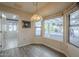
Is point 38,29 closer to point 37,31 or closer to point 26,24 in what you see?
point 37,31

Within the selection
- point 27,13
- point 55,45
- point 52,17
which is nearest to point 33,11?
point 27,13

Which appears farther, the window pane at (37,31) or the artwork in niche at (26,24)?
the window pane at (37,31)

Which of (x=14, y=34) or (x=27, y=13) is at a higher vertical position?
(x=27, y=13)

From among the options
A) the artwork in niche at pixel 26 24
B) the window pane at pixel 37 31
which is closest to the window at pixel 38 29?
the window pane at pixel 37 31

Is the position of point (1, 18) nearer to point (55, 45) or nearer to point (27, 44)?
point (27, 44)

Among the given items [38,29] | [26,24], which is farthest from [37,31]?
[26,24]

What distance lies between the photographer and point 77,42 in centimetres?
290

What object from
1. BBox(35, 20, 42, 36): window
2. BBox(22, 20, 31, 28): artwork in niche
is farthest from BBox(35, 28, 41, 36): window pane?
BBox(22, 20, 31, 28): artwork in niche

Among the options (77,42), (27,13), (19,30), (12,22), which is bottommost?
(77,42)

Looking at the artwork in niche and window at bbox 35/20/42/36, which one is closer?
the artwork in niche

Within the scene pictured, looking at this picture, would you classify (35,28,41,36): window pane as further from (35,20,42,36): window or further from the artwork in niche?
the artwork in niche

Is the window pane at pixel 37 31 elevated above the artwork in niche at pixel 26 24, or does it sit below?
below

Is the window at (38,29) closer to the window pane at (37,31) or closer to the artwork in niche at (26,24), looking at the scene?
the window pane at (37,31)

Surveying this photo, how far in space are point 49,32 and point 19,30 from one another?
163cm
